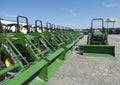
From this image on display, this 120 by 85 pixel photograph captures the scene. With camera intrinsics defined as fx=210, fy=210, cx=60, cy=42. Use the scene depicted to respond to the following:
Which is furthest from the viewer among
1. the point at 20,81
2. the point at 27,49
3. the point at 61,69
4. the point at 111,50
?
the point at 111,50

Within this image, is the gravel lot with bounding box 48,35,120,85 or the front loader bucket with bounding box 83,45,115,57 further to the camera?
the front loader bucket with bounding box 83,45,115,57

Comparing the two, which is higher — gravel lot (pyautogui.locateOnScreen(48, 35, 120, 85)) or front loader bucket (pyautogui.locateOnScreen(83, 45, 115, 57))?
front loader bucket (pyautogui.locateOnScreen(83, 45, 115, 57))

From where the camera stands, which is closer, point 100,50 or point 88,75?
point 88,75

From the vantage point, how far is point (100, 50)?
9672 millimetres

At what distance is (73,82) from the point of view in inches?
200

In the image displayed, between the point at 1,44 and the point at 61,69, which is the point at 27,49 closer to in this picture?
the point at 1,44

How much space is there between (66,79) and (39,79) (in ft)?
2.85

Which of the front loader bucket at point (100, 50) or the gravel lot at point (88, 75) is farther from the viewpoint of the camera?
the front loader bucket at point (100, 50)

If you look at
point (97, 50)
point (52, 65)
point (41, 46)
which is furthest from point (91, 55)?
point (52, 65)

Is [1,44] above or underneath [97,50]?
above

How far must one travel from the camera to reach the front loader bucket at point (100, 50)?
30.8 ft

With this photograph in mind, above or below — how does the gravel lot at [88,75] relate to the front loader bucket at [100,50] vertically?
below

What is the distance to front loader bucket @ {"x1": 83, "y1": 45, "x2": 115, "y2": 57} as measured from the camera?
30.8ft

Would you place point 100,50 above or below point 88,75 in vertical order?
above
